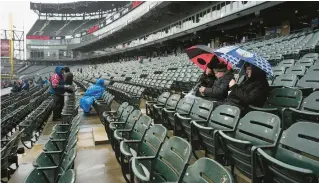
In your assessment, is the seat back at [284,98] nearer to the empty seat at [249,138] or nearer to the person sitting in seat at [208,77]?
the empty seat at [249,138]

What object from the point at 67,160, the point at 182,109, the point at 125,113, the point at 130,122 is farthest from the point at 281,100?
the point at 67,160

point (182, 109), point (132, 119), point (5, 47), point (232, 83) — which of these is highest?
point (5, 47)

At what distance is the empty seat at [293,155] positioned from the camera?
5.85 feet

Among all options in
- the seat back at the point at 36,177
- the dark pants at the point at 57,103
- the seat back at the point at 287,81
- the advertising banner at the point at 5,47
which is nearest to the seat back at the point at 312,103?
the seat back at the point at 287,81

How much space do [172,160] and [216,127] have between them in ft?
3.71

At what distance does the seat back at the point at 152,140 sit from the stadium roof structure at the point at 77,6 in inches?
2323

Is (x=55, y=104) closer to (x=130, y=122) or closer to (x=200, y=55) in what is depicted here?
(x=200, y=55)

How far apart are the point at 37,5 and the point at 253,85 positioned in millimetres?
72344

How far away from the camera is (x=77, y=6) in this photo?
205 feet


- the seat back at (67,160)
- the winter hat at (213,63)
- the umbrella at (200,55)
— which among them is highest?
the umbrella at (200,55)

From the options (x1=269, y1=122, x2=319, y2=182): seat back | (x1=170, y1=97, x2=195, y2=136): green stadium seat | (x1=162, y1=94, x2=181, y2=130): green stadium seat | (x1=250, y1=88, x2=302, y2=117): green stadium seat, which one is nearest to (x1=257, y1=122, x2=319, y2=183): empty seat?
(x1=269, y1=122, x2=319, y2=182): seat back

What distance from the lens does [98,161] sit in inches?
172

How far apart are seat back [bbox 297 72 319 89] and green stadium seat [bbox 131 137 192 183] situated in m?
2.88

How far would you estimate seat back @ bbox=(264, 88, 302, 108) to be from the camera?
356cm
